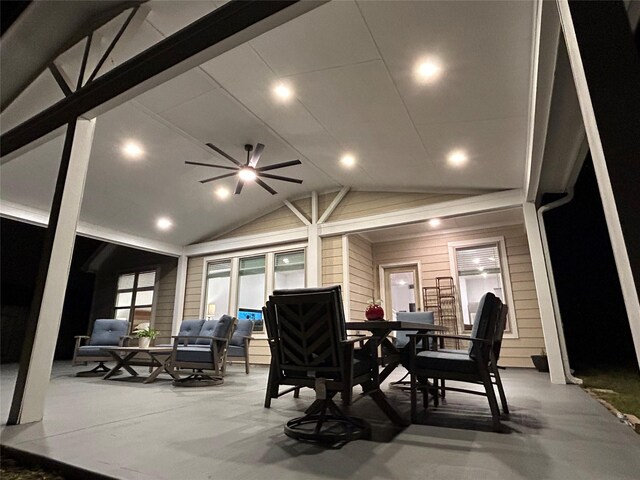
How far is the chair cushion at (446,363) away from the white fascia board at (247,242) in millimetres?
4743

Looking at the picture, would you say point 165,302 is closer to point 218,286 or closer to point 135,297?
point 135,297

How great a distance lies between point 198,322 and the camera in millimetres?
5629

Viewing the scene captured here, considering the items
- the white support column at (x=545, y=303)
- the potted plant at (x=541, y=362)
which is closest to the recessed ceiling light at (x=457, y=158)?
the white support column at (x=545, y=303)

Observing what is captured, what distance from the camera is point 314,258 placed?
267 inches

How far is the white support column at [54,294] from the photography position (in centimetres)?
249

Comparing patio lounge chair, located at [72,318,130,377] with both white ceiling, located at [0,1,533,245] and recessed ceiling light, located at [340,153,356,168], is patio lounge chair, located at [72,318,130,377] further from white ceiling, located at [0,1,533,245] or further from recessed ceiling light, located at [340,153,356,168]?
recessed ceiling light, located at [340,153,356,168]

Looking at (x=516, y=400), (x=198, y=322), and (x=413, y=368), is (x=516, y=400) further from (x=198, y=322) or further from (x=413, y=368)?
(x=198, y=322)

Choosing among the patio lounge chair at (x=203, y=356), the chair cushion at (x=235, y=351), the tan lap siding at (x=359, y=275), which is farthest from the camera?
the tan lap siding at (x=359, y=275)

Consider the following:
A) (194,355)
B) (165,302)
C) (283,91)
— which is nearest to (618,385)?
(194,355)

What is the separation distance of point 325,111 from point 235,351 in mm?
4044

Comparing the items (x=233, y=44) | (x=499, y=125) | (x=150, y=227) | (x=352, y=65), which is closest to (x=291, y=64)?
(x=352, y=65)

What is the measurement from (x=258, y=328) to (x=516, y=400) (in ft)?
17.2

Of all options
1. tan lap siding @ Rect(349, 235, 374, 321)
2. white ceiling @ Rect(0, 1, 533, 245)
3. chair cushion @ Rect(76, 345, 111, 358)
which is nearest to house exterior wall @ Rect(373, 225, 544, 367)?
tan lap siding @ Rect(349, 235, 374, 321)

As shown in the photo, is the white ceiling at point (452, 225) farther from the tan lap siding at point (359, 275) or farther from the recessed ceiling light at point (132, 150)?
the recessed ceiling light at point (132, 150)
